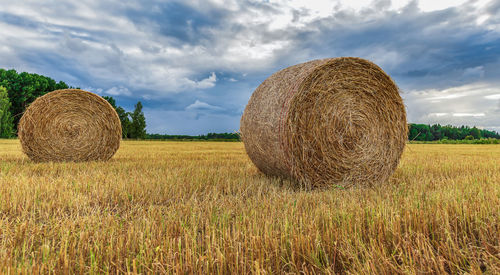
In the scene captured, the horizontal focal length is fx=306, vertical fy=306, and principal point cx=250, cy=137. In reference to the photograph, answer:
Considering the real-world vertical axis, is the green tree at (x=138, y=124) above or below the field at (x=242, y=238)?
above

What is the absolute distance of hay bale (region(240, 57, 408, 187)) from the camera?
4.63m

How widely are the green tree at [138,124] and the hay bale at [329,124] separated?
49718 millimetres

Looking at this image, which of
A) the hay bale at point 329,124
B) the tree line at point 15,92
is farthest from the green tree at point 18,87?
the hay bale at point 329,124

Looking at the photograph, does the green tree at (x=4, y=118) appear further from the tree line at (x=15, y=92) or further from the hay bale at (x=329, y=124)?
the hay bale at (x=329, y=124)

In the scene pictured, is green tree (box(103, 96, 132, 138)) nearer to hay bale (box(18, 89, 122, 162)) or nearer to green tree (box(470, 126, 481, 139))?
hay bale (box(18, 89, 122, 162))

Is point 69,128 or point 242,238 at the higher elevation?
point 69,128

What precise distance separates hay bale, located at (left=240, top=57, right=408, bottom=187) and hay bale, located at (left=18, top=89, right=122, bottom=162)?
5036 mm

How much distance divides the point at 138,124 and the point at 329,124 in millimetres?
52292

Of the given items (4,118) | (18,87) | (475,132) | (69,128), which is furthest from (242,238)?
(475,132)

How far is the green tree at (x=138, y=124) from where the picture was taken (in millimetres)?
51438

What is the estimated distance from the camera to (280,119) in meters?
4.60

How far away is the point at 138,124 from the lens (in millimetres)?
52875

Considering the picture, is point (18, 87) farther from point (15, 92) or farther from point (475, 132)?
point (475, 132)

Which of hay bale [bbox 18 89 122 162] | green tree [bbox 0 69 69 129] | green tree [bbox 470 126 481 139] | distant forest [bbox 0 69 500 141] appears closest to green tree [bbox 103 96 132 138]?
distant forest [bbox 0 69 500 141]
